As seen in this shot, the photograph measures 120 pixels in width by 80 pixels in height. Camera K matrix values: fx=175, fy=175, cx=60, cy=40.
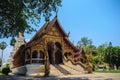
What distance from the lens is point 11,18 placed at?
17641 mm

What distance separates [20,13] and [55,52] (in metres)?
14.0

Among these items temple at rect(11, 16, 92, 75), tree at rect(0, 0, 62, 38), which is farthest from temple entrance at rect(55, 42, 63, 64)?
tree at rect(0, 0, 62, 38)

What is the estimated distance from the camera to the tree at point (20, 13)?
637 inches

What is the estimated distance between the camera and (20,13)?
57.6 ft

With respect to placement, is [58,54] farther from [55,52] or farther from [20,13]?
[20,13]

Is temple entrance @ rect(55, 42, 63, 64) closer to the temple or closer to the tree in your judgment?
the temple

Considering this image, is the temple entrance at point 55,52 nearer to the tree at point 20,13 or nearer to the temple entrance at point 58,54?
the temple entrance at point 58,54

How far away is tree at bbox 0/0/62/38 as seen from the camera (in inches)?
637

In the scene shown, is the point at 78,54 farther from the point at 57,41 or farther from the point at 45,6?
the point at 45,6

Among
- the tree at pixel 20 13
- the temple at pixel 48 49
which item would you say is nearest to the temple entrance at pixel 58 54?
the temple at pixel 48 49

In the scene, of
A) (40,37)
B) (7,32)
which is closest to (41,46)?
(40,37)

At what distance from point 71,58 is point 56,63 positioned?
2.73 m

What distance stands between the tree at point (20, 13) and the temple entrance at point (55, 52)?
10123mm

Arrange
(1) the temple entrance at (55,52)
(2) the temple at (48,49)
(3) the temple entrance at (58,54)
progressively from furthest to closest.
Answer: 1. (3) the temple entrance at (58,54)
2. (1) the temple entrance at (55,52)
3. (2) the temple at (48,49)
